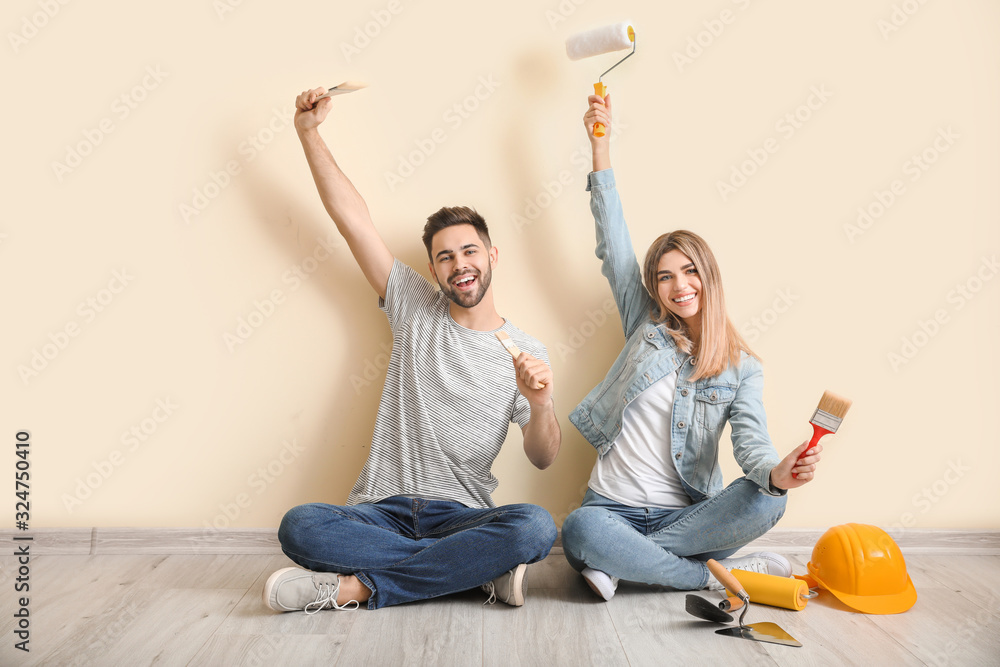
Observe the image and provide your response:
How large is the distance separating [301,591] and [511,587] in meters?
0.47

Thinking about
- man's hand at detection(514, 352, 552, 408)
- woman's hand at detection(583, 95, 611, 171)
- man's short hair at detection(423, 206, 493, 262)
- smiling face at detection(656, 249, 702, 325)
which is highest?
woman's hand at detection(583, 95, 611, 171)

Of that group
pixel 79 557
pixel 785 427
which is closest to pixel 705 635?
pixel 785 427

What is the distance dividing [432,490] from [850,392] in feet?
4.20

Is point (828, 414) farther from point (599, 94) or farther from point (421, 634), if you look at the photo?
point (599, 94)

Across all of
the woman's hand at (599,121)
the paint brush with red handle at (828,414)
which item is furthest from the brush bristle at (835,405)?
the woman's hand at (599,121)

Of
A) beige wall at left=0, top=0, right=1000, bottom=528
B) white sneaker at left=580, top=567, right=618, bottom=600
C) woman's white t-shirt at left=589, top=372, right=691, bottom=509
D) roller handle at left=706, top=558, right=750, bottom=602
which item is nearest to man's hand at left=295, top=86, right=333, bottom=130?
beige wall at left=0, top=0, right=1000, bottom=528

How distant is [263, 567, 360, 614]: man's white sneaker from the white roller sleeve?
4.95 feet

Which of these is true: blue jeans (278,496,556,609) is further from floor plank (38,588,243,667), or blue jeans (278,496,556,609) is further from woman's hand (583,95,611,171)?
woman's hand (583,95,611,171)

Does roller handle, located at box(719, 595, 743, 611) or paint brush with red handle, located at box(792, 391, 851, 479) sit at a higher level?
paint brush with red handle, located at box(792, 391, 851, 479)

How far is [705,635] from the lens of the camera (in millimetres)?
1473

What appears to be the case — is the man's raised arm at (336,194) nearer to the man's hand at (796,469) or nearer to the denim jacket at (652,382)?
the denim jacket at (652,382)

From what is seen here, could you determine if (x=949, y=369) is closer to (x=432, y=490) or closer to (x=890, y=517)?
(x=890, y=517)

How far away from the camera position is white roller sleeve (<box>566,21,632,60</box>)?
1908 mm

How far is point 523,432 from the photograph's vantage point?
194cm
